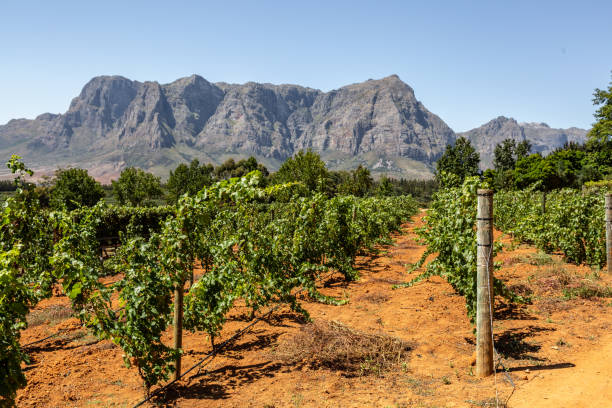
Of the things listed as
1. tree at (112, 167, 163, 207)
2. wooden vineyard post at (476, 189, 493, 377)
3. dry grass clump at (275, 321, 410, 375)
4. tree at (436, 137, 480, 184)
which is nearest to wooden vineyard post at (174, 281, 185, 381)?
dry grass clump at (275, 321, 410, 375)

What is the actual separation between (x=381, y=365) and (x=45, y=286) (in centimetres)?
523

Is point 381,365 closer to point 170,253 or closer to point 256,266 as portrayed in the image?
point 256,266

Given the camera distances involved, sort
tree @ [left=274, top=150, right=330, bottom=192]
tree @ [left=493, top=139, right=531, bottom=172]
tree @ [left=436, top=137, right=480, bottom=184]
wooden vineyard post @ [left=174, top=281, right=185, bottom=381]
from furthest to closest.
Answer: tree @ [left=493, top=139, right=531, bottom=172], tree @ [left=436, top=137, right=480, bottom=184], tree @ [left=274, top=150, right=330, bottom=192], wooden vineyard post @ [left=174, top=281, right=185, bottom=381]

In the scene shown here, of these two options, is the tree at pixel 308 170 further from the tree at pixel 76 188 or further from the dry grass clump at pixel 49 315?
the dry grass clump at pixel 49 315

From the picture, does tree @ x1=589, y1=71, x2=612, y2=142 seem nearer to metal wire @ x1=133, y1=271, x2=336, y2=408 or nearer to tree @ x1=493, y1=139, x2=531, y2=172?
tree @ x1=493, y1=139, x2=531, y2=172

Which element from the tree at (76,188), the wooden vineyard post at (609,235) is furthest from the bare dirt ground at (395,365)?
the tree at (76,188)

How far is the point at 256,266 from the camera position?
655cm

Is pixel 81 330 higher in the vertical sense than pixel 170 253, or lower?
lower

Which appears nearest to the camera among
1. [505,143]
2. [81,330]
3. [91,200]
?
[81,330]

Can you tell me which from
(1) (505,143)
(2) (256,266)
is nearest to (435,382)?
(2) (256,266)

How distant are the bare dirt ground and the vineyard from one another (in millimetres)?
31

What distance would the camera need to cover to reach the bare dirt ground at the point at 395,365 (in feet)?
14.1

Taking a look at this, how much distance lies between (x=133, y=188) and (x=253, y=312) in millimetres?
42807

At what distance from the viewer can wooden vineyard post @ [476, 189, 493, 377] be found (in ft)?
14.9
